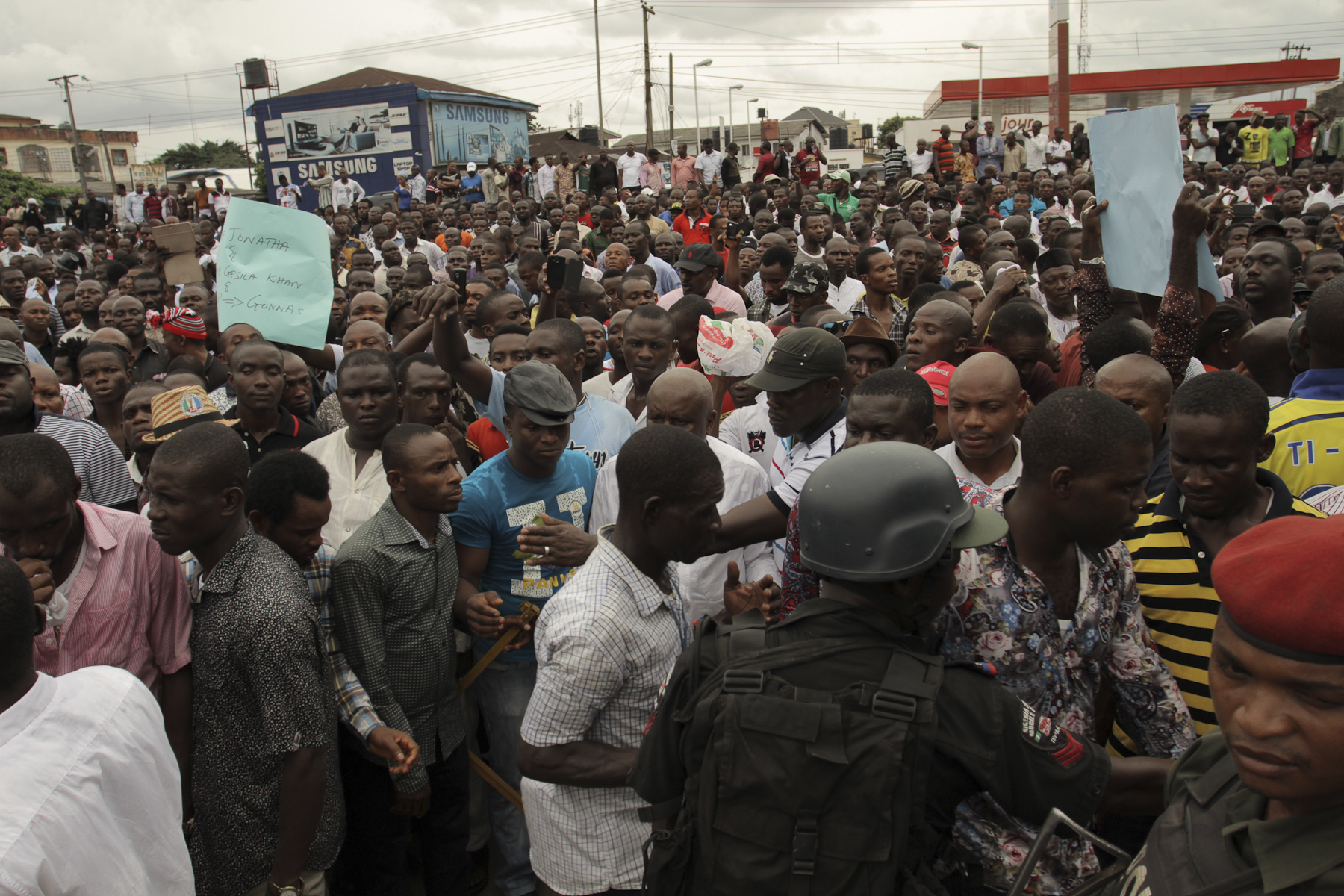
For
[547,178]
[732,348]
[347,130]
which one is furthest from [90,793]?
[347,130]

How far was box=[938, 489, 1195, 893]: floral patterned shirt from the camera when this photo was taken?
176cm

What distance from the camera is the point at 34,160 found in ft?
235

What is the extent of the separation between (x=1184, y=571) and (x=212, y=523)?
2.76 m

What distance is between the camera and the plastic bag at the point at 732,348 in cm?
461

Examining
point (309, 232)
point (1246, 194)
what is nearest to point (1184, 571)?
point (309, 232)

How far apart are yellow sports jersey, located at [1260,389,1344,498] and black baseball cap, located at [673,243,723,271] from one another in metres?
4.87

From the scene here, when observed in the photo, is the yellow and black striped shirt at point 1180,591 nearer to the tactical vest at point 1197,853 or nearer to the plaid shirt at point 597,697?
the tactical vest at point 1197,853

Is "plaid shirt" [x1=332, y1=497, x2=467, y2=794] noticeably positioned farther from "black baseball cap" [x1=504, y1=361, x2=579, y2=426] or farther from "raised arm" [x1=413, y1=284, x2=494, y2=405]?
"raised arm" [x1=413, y1=284, x2=494, y2=405]

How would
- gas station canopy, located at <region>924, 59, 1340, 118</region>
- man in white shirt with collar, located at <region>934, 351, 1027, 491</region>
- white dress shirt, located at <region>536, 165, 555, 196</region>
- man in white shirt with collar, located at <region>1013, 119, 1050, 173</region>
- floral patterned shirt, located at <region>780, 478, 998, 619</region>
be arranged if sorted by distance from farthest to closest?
1. gas station canopy, located at <region>924, 59, 1340, 118</region>
2. white dress shirt, located at <region>536, 165, 555, 196</region>
3. man in white shirt with collar, located at <region>1013, 119, 1050, 173</region>
4. man in white shirt with collar, located at <region>934, 351, 1027, 491</region>
5. floral patterned shirt, located at <region>780, 478, 998, 619</region>

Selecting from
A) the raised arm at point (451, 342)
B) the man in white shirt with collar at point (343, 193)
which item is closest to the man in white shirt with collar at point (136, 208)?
the man in white shirt with collar at point (343, 193)

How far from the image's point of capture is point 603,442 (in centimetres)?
425

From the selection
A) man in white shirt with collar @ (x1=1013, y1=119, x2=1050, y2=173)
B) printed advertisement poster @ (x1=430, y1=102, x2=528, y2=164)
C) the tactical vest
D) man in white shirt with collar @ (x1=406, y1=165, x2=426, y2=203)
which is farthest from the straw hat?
printed advertisement poster @ (x1=430, y1=102, x2=528, y2=164)

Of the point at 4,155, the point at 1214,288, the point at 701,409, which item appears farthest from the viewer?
the point at 4,155

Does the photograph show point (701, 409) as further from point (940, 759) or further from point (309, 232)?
point (309, 232)
